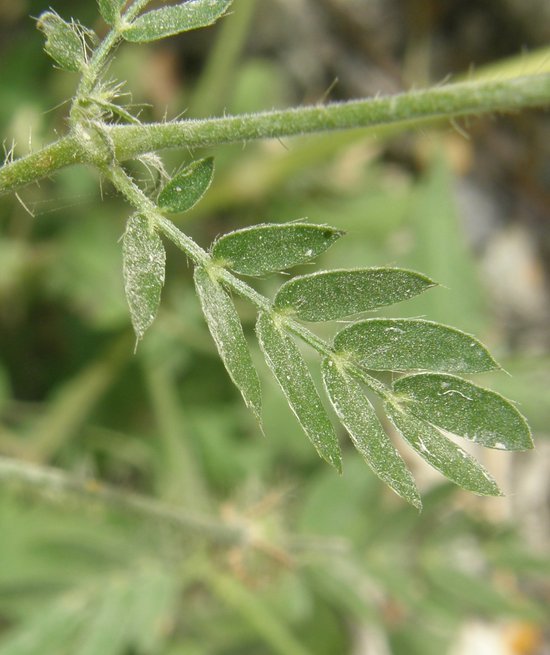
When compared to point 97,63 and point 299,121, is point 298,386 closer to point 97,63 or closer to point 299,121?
point 299,121

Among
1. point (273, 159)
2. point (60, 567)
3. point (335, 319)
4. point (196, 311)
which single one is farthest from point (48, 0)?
point (335, 319)

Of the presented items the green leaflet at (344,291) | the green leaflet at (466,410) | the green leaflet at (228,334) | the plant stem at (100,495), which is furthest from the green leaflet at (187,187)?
the plant stem at (100,495)

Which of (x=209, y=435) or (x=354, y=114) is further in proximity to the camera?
(x=209, y=435)

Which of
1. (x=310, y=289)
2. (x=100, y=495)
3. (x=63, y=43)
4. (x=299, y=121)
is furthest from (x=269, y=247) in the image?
(x=100, y=495)

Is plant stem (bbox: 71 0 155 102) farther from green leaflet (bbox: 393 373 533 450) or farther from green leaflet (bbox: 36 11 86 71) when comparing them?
green leaflet (bbox: 393 373 533 450)

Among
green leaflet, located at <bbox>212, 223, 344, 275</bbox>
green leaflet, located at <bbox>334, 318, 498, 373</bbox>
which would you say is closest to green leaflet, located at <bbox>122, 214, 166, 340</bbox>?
green leaflet, located at <bbox>212, 223, 344, 275</bbox>

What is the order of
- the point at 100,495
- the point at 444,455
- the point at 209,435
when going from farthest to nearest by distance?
1. the point at 209,435
2. the point at 100,495
3. the point at 444,455
